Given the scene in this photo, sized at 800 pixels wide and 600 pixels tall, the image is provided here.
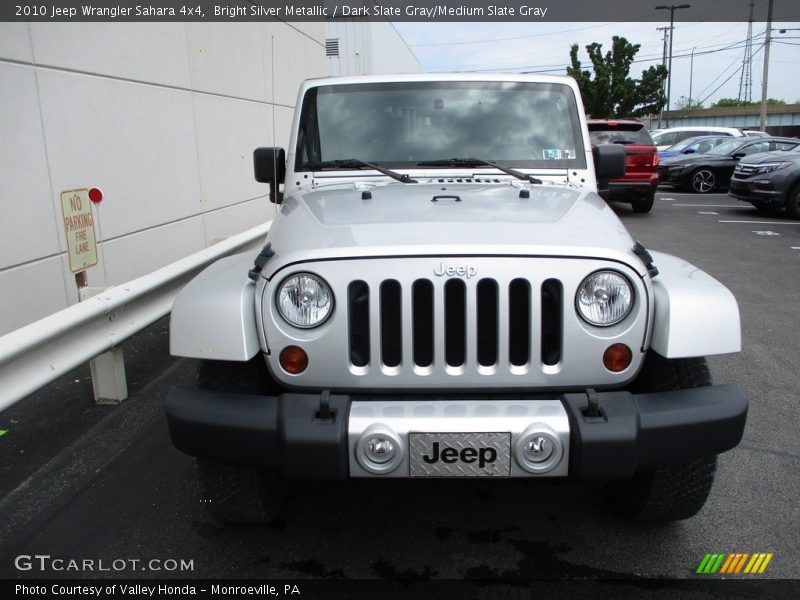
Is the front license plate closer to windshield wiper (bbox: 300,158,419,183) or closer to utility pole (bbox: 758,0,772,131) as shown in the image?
windshield wiper (bbox: 300,158,419,183)

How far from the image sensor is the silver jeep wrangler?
89.3 inches

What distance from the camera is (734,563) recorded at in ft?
8.86

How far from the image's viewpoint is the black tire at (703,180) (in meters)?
17.2

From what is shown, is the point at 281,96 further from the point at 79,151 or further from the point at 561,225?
the point at 561,225

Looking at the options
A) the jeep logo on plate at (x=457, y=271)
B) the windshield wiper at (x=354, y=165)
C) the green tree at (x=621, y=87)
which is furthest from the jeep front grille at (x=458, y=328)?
the green tree at (x=621, y=87)

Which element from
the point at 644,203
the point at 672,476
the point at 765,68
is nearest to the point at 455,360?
the point at 672,476

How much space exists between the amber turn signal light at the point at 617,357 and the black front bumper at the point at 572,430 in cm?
10

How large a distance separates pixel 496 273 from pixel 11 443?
3020 mm

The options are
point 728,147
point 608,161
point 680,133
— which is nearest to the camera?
point 608,161

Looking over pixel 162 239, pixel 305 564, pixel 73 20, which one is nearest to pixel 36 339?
pixel 305 564

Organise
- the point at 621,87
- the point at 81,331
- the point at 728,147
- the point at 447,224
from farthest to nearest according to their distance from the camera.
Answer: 1. the point at 621,87
2. the point at 728,147
3. the point at 81,331
4. the point at 447,224

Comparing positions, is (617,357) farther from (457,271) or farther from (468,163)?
(468,163)

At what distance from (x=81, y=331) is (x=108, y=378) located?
758mm

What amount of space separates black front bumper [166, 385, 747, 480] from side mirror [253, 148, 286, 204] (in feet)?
6.65
